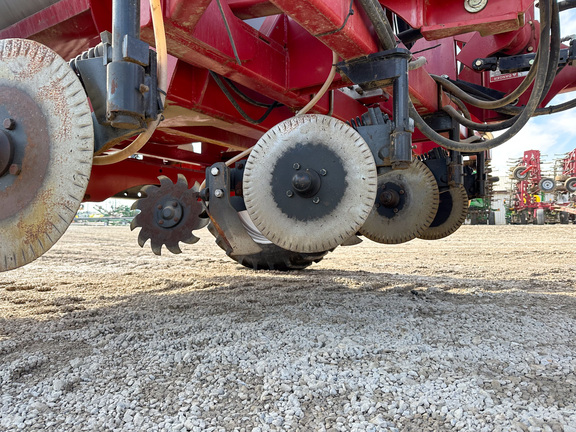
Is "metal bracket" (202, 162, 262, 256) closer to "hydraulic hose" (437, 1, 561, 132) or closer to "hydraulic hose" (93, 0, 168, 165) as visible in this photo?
"hydraulic hose" (93, 0, 168, 165)

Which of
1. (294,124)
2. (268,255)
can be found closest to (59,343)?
(294,124)

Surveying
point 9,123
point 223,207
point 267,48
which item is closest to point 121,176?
point 223,207

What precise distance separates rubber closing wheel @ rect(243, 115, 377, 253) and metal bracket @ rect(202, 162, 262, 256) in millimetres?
254

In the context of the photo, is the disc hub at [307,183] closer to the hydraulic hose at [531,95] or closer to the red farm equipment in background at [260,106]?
the red farm equipment in background at [260,106]

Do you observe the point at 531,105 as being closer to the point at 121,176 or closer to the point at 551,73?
the point at 551,73

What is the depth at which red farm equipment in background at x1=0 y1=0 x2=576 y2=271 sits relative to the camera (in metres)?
1.08

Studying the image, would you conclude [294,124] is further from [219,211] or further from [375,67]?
[219,211]

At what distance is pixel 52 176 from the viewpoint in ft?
3.52

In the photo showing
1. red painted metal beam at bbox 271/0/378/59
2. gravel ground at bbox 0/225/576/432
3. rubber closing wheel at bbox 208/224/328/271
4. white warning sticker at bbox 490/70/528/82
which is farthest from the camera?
rubber closing wheel at bbox 208/224/328/271

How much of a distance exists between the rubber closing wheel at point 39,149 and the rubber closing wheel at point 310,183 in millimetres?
635

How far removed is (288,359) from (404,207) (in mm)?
1443

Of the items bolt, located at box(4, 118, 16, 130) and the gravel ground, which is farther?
bolt, located at box(4, 118, 16, 130)

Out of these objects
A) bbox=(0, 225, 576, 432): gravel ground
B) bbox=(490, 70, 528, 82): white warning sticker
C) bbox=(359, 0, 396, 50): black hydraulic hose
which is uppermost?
bbox=(490, 70, 528, 82): white warning sticker

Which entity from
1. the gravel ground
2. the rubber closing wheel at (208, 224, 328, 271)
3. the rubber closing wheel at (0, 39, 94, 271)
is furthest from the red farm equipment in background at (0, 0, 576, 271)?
the rubber closing wheel at (208, 224, 328, 271)
